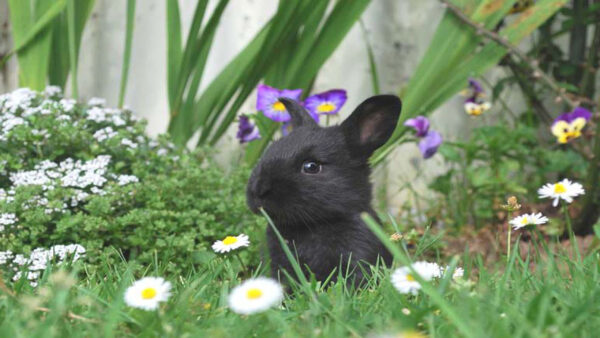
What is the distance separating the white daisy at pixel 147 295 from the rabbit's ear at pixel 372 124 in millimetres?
818

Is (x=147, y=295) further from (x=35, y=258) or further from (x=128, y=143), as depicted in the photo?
(x=128, y=143)

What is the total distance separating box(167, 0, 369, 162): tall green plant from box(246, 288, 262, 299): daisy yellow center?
1842 millimetres

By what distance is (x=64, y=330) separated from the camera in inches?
39.5

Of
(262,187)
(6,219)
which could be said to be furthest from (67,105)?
(262,187)

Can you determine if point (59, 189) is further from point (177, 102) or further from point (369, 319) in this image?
point (369, 319)

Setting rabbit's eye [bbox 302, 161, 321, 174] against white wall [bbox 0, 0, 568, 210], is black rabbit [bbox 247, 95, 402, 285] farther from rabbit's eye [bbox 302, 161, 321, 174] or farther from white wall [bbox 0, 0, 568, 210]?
white wall [bbox 0, 0, 568, 210]

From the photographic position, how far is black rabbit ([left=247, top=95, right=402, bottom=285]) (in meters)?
1.64

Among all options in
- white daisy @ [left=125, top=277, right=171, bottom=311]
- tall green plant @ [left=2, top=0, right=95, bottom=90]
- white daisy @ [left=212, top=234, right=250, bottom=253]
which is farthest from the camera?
tall green plant @ [left=2, top=0, right=95, bottom=90]

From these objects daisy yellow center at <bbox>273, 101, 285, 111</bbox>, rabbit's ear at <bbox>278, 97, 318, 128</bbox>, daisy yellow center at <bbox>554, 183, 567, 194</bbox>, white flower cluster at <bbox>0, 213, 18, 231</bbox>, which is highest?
rabbit's ear at <bbox>278, 97, 318, 128</bbox>

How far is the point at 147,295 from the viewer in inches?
40.4

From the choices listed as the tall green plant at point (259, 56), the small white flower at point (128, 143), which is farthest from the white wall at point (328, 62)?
the small white flower at point (128, 143)

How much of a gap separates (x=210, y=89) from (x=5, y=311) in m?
2.00

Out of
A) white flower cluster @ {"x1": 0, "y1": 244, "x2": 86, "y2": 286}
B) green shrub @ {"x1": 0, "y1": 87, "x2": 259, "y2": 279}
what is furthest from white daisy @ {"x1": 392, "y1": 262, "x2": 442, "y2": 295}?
white flower cluster @ {"x1": 0, "y1": 244, "x2": 86, "y2": 286}

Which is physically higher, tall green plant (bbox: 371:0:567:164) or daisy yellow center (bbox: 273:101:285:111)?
tall green plant (bbox: 371:0:567:164)
